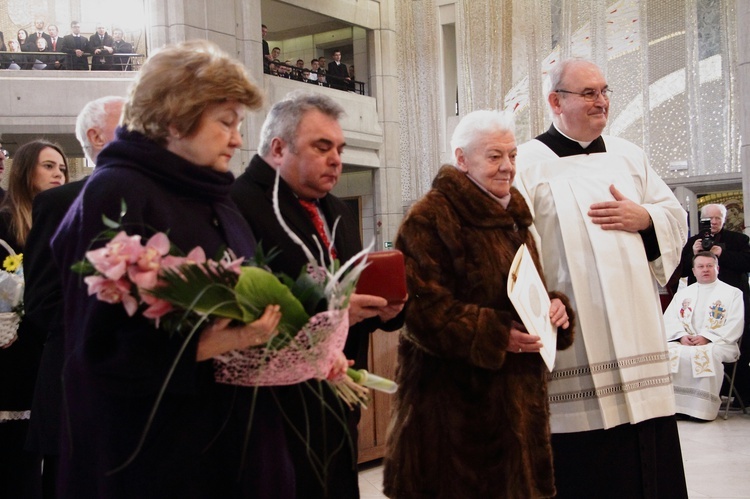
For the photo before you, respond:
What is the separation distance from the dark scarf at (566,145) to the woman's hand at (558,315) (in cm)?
81

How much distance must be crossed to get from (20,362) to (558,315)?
209cm

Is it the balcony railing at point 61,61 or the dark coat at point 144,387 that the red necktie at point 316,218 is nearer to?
the dark coat at point 144,387

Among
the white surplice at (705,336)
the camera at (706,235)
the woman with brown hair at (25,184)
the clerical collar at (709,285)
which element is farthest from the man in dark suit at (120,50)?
the woman with brown hair at (25,184)

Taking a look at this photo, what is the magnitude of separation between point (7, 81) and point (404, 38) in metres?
7.92

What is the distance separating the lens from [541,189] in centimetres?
359

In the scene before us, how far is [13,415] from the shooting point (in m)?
3.39

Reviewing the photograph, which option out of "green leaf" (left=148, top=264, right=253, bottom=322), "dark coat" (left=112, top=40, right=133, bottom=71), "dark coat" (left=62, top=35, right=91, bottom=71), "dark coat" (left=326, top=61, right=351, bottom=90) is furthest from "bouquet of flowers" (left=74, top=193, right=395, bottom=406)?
"dark coat" (left=326, top=61, right=351, bottom=90)

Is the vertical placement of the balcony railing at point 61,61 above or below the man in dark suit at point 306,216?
above

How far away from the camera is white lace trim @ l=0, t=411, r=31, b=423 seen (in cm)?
338

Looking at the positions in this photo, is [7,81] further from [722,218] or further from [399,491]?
[399,491]

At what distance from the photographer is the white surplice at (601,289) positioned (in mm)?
3359

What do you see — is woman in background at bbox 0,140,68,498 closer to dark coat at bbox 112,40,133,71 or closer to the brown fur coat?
the brown fur coat

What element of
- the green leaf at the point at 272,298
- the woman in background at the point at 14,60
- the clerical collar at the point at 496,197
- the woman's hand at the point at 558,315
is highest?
the woman in background at the point at 14,60

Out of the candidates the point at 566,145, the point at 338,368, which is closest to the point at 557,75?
the point at 566,145
